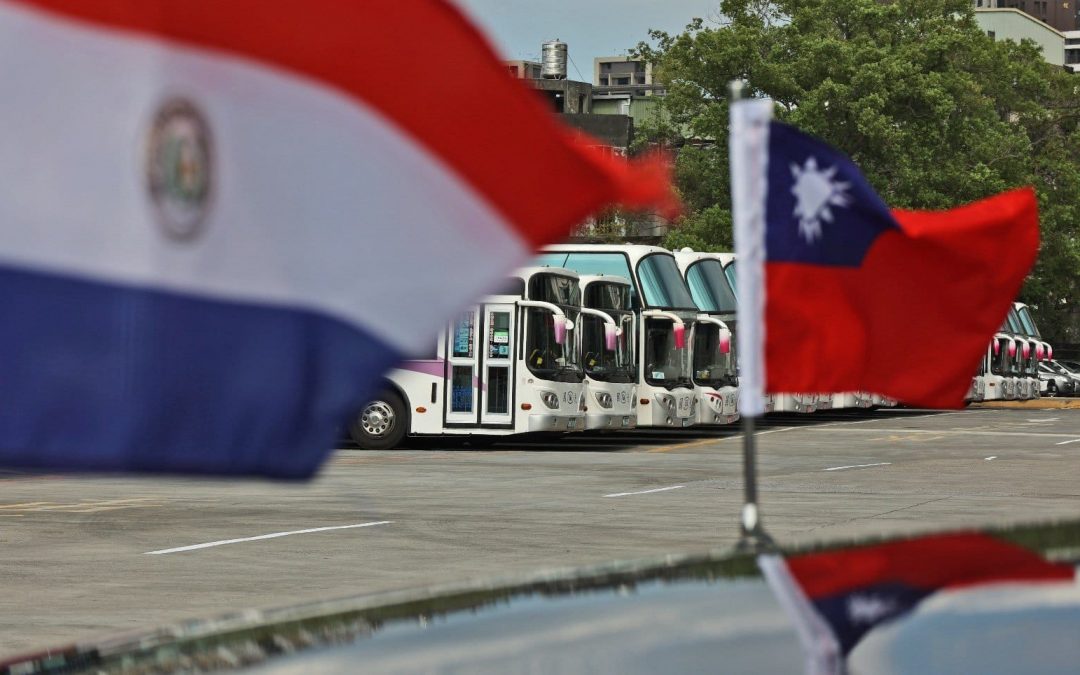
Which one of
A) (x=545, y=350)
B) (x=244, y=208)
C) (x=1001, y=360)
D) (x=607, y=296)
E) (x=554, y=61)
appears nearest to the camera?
(x=244, y=208)

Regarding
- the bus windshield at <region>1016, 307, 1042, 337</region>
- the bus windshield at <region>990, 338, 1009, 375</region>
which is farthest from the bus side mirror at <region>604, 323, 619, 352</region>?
the bus windshield at <region>1016, 307, 1042, 337</region>

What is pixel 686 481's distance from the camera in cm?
2319

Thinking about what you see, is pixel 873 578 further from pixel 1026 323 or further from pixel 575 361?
pixel 1026 323

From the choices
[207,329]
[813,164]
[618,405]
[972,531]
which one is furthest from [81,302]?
[618,405]

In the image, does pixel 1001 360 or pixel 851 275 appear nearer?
pixel 851 275

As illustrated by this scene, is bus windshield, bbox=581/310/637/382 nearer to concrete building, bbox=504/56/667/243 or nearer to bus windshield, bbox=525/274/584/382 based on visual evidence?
bus windshield, bbox=525/274/584/382

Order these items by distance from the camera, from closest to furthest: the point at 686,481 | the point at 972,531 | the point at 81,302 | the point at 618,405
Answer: the point at 81,302 → the point at 972,531 → the point at 686,481 → the point at 618,405

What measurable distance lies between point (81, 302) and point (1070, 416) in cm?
4811

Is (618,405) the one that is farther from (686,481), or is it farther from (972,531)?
(972,531)

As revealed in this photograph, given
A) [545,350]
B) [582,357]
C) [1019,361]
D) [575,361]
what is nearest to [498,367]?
[545,350]

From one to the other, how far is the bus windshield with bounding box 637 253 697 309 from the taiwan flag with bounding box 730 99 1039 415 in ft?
103

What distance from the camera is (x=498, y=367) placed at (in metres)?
30.9

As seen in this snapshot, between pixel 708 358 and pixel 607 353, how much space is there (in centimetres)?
404

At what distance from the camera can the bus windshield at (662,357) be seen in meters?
35.2
